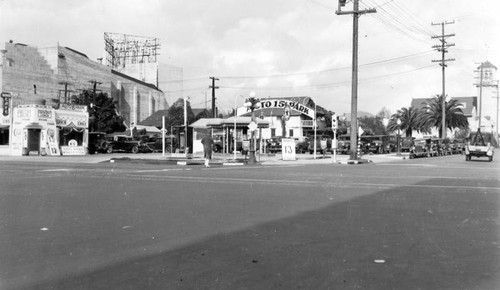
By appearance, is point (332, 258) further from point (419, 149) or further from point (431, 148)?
point (431, 148)

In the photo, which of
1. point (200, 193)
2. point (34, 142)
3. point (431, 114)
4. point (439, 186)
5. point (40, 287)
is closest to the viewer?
point (40, 287)

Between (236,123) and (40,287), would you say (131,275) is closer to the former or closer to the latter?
(40,287)

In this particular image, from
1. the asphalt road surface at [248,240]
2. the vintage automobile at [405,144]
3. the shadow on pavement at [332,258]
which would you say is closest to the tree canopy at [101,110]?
the vintage automobile at [405,144]

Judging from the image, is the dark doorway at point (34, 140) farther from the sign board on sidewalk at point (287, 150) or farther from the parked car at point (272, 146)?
the parked car at point (272, 146)

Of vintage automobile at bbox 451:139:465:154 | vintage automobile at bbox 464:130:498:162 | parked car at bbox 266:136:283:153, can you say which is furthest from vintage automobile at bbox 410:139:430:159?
vintage automobile at bbox 451:139:465:154

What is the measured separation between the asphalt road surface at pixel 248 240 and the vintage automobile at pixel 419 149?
1209 inches

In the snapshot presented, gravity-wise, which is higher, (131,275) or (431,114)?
(431,114)

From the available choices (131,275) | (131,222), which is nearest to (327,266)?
(131,275)

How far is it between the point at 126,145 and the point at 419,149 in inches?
1137

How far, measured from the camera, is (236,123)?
1436 inches

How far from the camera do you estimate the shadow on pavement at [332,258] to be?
4965 mm

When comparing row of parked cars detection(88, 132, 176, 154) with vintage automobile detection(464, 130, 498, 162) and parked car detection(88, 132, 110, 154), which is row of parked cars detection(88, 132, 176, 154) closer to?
parked car detection(88, 132, 110, 154)

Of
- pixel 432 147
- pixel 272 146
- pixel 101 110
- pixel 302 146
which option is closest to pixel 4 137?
pixel 272 146

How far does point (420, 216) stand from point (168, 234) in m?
4.63
